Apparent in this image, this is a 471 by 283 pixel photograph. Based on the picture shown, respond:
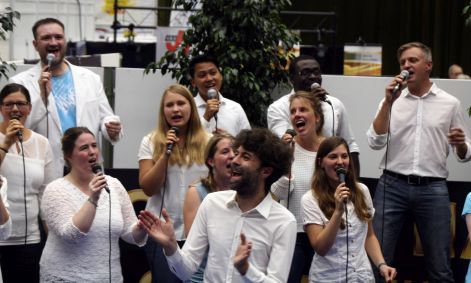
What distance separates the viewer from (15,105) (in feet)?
21.6

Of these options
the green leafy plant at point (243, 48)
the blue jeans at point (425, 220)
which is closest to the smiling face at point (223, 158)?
the blue jeans at point (425, 220)

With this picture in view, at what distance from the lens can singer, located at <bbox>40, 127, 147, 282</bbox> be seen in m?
5.57

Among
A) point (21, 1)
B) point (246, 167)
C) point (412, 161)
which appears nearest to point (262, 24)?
point (412, 161)

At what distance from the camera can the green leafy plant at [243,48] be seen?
8.45 meters

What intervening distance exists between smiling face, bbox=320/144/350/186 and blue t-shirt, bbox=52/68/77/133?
6.62ft

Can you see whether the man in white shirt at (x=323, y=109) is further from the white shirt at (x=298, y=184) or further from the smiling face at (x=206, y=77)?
→ the white shirt at (x=298, y=184)

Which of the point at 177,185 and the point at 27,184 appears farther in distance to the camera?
the point at 27,184

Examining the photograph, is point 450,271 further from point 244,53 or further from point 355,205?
point 244,53

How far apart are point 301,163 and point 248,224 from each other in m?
1.80

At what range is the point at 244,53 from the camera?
8.50 m

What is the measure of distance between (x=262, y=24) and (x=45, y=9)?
10.9 metres

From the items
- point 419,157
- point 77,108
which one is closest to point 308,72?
point 419,157

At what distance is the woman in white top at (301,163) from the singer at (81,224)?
1.10 metres

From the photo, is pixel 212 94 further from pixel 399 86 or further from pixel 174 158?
pixel 399 86
